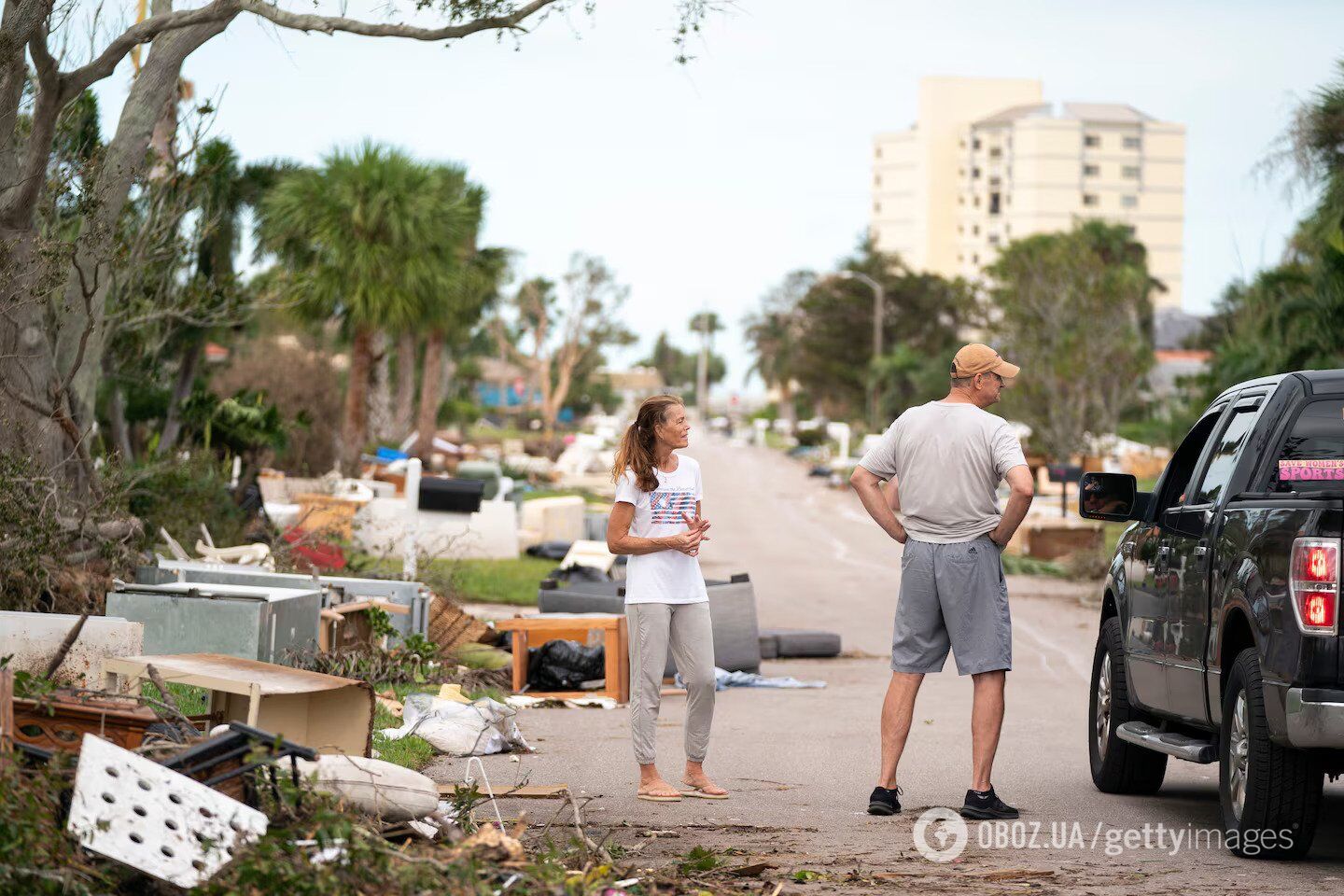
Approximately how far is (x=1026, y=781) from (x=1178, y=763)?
1.69 meters

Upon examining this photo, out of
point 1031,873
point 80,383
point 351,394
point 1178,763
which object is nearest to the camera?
point 1031,873

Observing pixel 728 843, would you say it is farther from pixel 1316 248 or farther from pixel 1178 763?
pixel 1316 248

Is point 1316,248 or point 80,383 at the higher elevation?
point 1316,248

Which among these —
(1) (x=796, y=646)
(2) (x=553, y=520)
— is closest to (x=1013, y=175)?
(2) (x=553, y=520)

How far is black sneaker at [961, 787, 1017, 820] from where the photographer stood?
7508mm

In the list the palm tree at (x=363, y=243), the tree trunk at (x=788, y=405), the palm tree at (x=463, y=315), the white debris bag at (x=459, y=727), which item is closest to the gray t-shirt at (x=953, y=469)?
the white debris bag at (x=459, y=727)

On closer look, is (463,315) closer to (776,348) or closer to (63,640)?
(63,640)

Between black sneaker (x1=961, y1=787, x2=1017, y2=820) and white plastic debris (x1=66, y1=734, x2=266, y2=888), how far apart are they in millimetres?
3564

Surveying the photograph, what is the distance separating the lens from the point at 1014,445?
7613 millimetres

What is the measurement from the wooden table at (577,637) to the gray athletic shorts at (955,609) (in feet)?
15.2

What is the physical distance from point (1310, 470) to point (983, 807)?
206 centimetres

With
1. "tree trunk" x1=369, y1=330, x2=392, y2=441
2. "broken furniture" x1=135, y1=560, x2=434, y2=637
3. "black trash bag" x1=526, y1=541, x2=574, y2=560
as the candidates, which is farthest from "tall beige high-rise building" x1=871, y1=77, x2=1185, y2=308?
"broken furniture" x1=135, y1=560, x2=434, y2=637

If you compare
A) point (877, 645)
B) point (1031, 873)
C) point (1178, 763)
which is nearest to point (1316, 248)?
point (877, 645)

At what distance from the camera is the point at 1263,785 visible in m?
6.48
